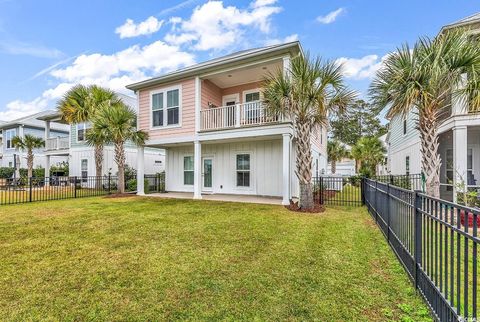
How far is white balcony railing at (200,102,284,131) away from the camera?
35.0 feet

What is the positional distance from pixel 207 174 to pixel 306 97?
7644mm

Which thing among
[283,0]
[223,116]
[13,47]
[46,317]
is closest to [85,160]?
[13,47]

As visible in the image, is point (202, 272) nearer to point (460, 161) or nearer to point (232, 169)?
point (232, 169)

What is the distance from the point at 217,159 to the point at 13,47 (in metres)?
18.9

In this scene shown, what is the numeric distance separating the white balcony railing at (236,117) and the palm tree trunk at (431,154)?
475cm

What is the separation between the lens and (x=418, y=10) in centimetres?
1408

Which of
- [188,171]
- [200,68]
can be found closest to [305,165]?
[200,68]

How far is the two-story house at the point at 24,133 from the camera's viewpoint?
2628 cm

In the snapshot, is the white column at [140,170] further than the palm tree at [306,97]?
Yes

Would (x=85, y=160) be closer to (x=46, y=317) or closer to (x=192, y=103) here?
(x=192, y=103)

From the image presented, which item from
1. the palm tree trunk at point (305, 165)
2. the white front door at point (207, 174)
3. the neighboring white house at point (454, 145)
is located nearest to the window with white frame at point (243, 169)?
the white front door at point (207, 174)

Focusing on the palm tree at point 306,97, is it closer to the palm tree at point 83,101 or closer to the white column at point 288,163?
the white column at point 288,163

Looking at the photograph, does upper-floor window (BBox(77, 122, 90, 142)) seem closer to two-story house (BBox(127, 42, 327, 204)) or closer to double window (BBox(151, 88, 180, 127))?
two-story house (BBox(127, 42, 327, 204))

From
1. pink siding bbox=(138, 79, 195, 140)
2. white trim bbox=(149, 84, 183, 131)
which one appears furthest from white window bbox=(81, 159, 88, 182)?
white trim bbox=(149, 84, 183, 131)
